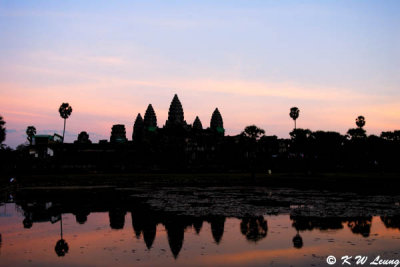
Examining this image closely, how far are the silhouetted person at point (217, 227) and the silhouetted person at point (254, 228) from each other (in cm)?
102

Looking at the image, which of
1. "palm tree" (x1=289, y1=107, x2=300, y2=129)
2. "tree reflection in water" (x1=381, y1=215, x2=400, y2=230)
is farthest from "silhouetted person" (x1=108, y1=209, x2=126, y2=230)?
"palm tree" (x1=289, y1=107, x2=300, y2=129)

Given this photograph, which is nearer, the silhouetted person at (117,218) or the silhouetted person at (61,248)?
the silhouetted person at (61,248)

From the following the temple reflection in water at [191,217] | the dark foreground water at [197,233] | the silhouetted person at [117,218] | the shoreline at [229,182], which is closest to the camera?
the dark foreground water at [197,233]

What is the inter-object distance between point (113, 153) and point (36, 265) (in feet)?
502

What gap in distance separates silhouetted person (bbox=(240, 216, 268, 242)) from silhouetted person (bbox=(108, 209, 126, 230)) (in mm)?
6342

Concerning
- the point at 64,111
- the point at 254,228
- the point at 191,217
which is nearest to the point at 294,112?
the point at 64,111

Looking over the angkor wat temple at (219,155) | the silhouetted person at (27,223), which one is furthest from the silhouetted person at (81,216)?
the angkor wat temple at (219,155)

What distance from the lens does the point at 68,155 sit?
16300 cm

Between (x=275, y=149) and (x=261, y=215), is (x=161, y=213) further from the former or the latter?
(x=275, y=149)

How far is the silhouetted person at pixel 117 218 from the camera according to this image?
23570 mm

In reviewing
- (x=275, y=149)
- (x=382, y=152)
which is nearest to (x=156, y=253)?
(x=382, y=152)

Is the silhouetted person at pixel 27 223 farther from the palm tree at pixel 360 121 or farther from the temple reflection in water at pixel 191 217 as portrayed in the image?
the palm tree at pixel 360 121

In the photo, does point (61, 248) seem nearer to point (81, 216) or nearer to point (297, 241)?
point (81, 216)

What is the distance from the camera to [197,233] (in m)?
21.1
